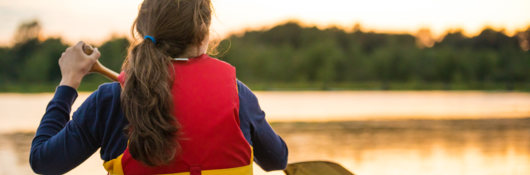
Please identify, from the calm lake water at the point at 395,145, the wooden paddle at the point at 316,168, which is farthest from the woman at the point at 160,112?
the calm lake water at the point at 395,145

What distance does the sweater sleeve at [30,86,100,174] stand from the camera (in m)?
0.96

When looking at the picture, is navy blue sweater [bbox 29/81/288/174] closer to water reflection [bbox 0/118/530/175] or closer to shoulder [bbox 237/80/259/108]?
shoulder [bbox 237/80/259/108]

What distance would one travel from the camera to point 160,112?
3.16ft

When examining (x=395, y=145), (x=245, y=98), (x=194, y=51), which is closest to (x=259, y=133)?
(x=245, y=98)

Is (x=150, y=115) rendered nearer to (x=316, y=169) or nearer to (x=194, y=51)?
(x=194, y=51)

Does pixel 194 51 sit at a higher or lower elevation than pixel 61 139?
higher

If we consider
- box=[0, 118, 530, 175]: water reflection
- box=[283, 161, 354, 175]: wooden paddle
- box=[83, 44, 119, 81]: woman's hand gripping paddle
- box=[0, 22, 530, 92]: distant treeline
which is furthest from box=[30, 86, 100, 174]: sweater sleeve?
box=[0, 22, 530, 92]: distant treeline

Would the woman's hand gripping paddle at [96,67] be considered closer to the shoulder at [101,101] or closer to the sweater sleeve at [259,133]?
the shoulder at [101,101]

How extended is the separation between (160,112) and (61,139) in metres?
0.23

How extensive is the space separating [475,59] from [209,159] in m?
71.5

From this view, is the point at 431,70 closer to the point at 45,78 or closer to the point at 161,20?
the point at 45,78

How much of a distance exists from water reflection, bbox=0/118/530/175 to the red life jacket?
429 centimetres

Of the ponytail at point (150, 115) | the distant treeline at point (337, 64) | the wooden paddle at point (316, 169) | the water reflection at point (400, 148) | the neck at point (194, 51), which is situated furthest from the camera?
the distant treeline at point (337, 64)

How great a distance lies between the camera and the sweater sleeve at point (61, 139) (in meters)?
0.96
